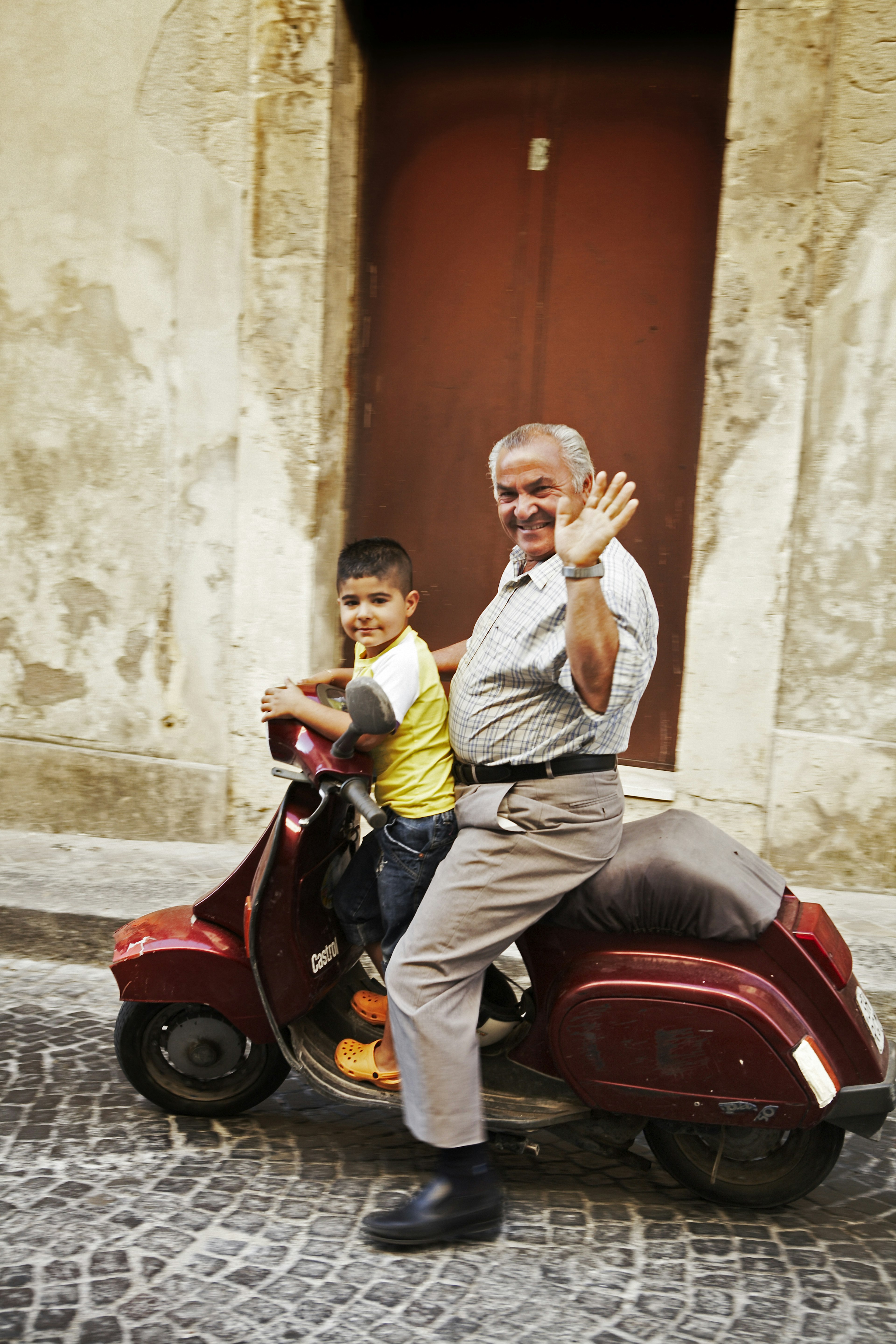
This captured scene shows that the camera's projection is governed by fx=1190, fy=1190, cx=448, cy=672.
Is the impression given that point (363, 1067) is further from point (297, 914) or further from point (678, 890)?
point (678, 890)

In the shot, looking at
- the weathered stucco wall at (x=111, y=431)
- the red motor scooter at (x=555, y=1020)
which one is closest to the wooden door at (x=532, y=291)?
the weathered stucco wall at (x=111, y=431)

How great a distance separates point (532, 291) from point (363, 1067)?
140 inches

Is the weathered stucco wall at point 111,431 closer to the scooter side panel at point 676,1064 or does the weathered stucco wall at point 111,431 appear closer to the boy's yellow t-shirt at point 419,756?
the boy's yellow t-shirt at point 419,756

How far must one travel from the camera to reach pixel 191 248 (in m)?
5.18

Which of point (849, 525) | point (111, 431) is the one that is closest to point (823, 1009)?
point (849, 525)

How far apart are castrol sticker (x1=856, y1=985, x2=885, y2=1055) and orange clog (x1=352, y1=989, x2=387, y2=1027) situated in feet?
3.68

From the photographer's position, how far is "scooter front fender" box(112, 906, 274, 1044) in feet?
9.46

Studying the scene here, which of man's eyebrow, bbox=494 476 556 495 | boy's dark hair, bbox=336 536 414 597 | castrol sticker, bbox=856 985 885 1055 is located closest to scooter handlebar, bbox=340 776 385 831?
boy's dark hair, bbox=336 536 414 597

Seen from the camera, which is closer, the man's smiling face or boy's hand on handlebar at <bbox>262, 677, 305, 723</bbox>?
the man's smiling face

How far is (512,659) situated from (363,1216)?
1294 millimetres

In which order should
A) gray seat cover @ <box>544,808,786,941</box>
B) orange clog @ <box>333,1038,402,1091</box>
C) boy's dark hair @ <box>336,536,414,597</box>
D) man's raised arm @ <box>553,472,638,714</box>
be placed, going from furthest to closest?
orange clog @ <box>333,1038,402,1091</box>, boy's dark hair @ <box>336,536,414,597</box>, gray seat cover @ <box>544,808,786,941</box>, man's raised arm @ <box>553,472,638,714</box>

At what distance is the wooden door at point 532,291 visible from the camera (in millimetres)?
4996

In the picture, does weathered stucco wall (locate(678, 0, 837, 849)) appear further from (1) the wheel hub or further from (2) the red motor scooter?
(1) the wheel hub

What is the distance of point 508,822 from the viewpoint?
2.56 meters
